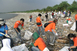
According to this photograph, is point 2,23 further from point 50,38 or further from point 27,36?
point 50,38

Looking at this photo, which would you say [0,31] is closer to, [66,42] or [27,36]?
[27,36]

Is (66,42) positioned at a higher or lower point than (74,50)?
lower

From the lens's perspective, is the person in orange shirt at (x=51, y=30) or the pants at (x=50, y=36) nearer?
the person in orange shirt at (x=51, y=30)

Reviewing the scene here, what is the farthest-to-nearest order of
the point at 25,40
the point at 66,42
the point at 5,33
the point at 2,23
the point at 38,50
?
the point at 25,40 → the point at 66,42 → the point at 5,33 → the point at 2,23 → the point at 38,50

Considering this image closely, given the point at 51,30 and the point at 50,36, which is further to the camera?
the point at 50,36

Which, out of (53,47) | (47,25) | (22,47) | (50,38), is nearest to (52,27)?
(47,25)

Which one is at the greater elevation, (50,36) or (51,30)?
(51,30)

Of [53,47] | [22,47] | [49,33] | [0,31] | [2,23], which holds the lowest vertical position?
[53,47]

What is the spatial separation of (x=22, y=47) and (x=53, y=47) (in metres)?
1.49

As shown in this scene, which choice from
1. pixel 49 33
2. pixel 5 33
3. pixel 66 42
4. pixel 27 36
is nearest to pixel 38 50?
pixel 49 33

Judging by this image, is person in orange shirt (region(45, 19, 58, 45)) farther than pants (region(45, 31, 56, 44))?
No

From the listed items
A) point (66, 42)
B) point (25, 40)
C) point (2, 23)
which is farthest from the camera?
point (25, 40)

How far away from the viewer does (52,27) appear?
10.1ft

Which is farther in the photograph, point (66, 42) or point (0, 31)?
point (66, 42)
